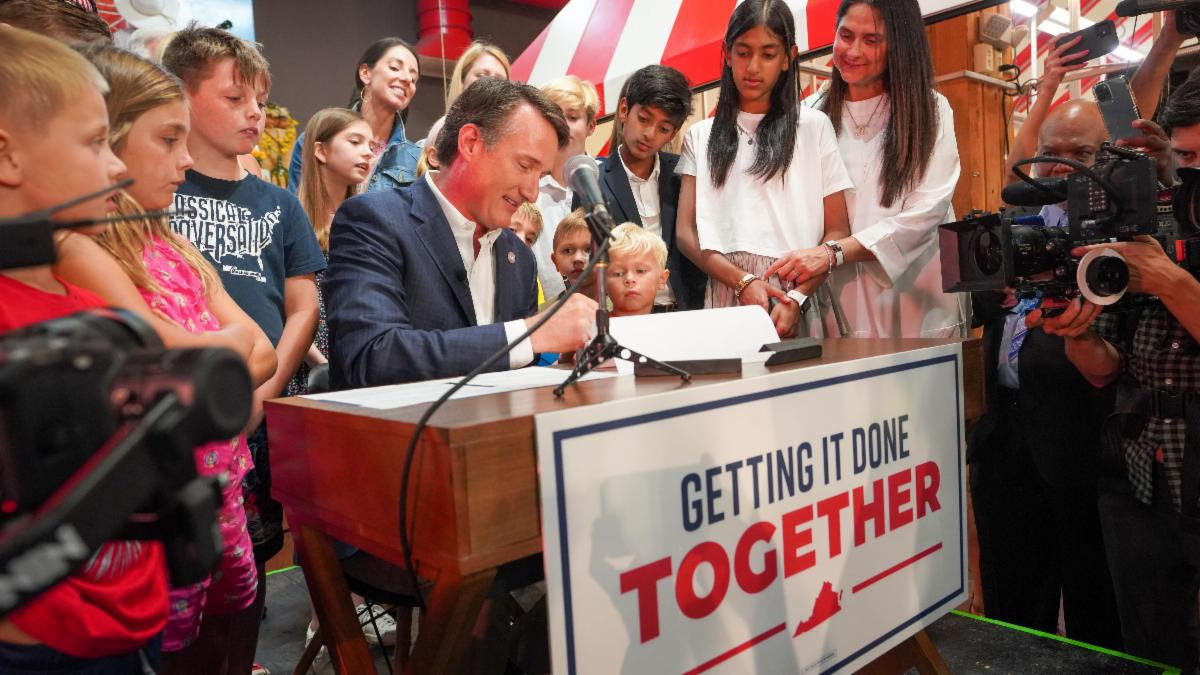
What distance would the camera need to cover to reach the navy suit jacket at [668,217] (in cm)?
280

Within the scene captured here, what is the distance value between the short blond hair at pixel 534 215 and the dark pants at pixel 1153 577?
1.93m

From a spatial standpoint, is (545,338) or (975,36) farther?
(975,36)

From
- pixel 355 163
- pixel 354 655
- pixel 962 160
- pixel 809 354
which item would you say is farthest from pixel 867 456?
pixel 355 163

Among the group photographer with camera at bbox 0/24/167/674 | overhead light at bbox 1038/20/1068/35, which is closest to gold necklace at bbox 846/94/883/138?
photographer with camera at bbox 0/24/167/674

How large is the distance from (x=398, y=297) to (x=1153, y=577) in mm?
1835

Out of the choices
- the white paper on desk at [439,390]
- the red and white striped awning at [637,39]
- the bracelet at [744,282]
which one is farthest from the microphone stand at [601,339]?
the red and white striped awning at [637,39]

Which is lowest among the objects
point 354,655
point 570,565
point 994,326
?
Result: point 354,655

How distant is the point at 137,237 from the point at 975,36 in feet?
9.76

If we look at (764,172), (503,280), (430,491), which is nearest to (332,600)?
(430,491)

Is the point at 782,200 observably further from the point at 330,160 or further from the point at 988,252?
the point at 330,160

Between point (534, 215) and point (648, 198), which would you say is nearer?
point (648, 198)

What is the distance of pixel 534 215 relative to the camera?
3.05m

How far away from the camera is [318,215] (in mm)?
3145

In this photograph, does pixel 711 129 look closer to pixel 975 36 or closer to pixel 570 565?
pixel 975 36
